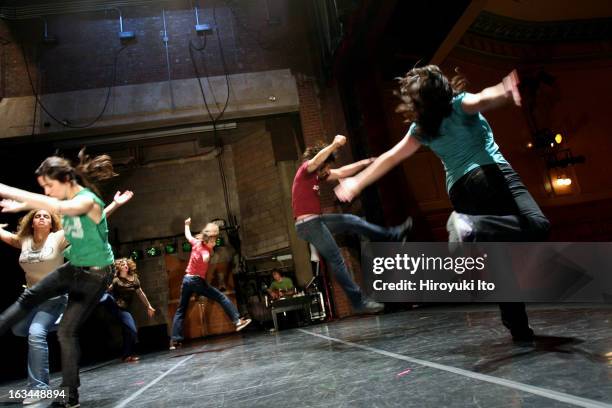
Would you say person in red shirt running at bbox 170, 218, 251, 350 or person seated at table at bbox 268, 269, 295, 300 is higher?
person in red shirt running at bbox 170, 218, 251, 350

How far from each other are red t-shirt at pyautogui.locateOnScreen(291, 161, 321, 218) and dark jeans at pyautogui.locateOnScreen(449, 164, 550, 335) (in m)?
1.26

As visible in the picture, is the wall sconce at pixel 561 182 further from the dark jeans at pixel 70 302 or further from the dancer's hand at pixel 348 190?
the dark jeans at pixel 70 302

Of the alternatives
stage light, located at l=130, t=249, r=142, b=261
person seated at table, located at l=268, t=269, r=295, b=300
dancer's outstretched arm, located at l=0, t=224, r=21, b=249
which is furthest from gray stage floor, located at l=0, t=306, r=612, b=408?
stage light, located at l=130, t=249, r=142, b=261

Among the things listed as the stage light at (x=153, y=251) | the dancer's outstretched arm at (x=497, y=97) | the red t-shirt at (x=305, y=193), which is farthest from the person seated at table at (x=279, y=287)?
the dancer's outstretched arm at (x=497, y=97)

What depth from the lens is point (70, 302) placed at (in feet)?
8.27

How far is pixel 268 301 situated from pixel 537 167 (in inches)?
241

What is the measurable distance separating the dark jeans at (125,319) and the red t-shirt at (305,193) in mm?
3264

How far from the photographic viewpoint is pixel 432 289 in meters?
6.09

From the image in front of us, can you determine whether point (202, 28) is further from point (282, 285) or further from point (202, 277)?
point (202, 277)

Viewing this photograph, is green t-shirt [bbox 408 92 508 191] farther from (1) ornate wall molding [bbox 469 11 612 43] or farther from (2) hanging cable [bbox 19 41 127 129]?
(1) ornate wall molding [bbox 469 11 612 43]

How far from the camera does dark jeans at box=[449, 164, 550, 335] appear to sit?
6.65ft

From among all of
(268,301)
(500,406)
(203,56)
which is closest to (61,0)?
(203,56)

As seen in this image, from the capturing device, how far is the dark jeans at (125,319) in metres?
5.41

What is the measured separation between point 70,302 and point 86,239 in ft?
1.37
